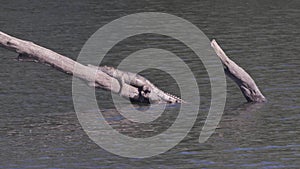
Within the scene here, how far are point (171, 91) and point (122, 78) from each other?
7.74 feet

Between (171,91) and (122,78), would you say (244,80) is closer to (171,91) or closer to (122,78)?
(171,91)

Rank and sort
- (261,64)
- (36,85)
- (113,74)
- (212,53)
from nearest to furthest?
(113,74), (36,85), (261,64), (212,53)

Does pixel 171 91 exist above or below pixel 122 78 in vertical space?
below

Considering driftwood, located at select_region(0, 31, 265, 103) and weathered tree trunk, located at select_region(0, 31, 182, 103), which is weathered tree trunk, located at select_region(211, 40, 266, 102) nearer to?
driftwood, located at select_region(0, 31, 265, 103)

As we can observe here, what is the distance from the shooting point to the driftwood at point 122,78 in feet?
83.8

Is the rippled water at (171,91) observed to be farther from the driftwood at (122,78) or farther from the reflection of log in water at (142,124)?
the driftwood at (122,78)

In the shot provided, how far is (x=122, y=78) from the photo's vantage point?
2681 cm

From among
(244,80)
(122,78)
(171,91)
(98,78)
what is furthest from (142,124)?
(171,91)

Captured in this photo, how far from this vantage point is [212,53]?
34594 millimetres

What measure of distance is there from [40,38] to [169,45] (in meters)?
6.35

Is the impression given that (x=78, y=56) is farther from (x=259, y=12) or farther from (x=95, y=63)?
(x=259, y=12)

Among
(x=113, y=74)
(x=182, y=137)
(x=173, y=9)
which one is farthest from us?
(x=173, y=9)

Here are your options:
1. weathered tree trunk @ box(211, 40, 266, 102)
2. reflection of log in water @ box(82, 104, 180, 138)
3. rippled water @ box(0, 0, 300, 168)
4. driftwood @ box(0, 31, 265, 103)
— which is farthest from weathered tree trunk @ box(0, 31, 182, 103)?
weathered tree trunk @ box(211, 40, 266, 102)

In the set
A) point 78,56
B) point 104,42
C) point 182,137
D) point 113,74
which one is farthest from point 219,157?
point 104,42
